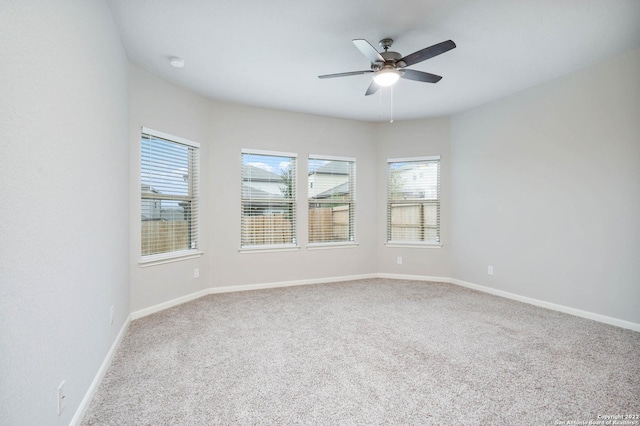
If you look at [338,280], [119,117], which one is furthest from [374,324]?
[119,117]

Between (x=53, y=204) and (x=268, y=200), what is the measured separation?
356cm

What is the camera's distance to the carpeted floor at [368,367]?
1949 mm

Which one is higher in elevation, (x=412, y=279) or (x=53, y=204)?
(x=53, y=204)

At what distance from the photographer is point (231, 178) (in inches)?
188

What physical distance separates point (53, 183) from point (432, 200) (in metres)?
5.16

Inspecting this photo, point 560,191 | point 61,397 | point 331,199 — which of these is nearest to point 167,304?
point 61,397

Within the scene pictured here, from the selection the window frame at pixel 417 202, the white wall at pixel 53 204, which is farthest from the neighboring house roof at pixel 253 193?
the white wall at pixel 53 204

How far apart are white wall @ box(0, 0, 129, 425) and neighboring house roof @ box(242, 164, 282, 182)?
243cm

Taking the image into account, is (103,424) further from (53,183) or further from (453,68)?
(453,68)

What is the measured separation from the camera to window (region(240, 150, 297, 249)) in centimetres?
494

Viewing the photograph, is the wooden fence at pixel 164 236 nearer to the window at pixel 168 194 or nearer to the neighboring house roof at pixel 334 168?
the window at pixel 168 194

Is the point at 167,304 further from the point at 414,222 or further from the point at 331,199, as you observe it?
the point at 414,222

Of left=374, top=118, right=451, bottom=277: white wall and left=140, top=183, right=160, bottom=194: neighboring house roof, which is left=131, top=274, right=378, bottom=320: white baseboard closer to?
left=374, top=118, right=451, bottom=277: white wall

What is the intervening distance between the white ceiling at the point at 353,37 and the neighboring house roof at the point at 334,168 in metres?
1.43
